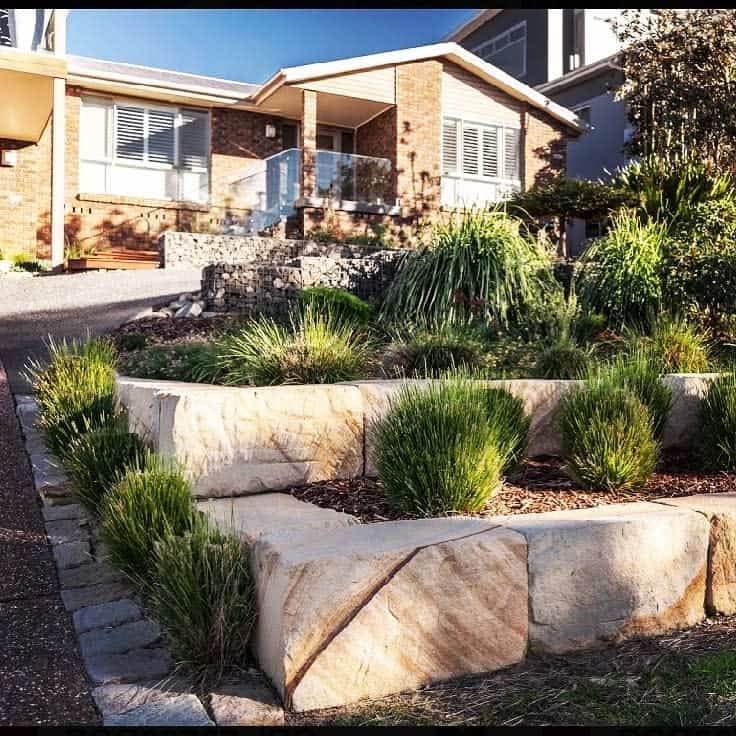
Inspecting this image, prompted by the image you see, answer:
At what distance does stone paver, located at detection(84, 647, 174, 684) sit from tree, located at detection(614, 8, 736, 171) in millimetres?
13245

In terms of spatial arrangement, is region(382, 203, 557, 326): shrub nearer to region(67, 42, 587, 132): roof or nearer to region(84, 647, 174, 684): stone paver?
region(84, 647, 174, 684): stone paver

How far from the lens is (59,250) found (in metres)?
13.0

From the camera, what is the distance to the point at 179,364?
19.2 feet

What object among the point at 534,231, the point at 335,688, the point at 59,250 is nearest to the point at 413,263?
the point at 534,231

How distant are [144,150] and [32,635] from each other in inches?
599

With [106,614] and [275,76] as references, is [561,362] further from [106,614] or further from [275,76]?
[275,76]


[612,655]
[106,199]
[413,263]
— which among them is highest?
[106,199]

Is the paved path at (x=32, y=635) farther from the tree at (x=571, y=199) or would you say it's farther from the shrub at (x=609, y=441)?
the tree at (x=571, y=199)

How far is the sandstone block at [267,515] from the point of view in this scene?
3.14 m

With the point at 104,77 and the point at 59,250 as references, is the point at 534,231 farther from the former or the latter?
the point at 104,77

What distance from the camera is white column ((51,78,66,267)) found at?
40.9 feet

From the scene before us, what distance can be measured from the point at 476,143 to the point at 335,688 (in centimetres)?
1655

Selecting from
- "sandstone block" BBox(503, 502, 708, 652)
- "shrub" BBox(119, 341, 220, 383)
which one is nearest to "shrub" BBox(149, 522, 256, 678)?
"sandstone block" BBox(503, 502, 708, 652)

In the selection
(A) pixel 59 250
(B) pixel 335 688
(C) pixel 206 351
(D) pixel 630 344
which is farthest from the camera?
(A) pixel 59 250
